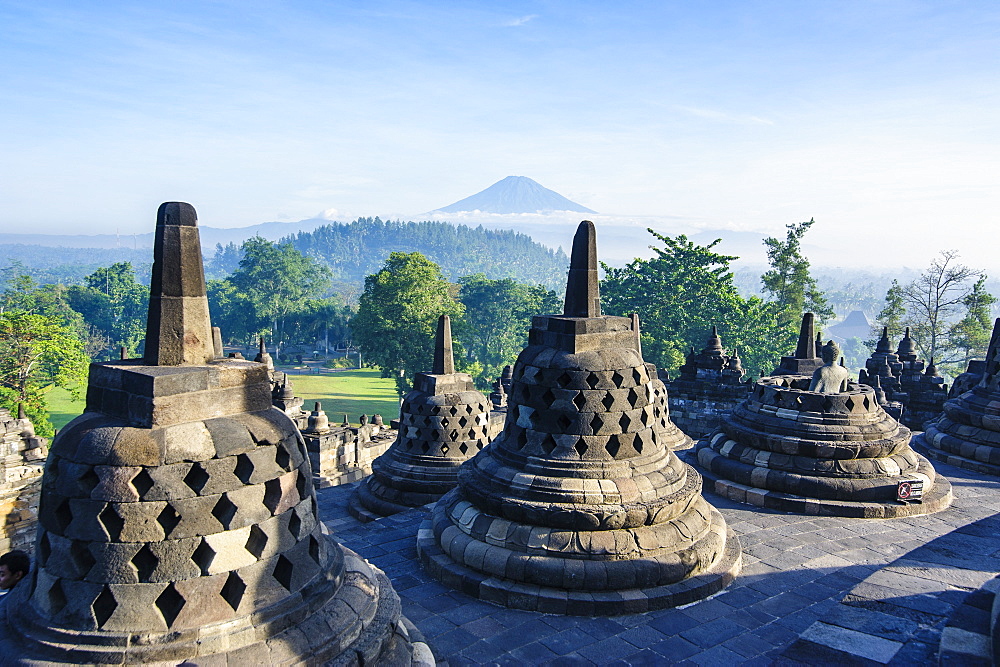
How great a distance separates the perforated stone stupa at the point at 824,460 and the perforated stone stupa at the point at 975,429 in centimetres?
184

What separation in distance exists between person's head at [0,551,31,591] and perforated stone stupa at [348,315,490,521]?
6.17 m

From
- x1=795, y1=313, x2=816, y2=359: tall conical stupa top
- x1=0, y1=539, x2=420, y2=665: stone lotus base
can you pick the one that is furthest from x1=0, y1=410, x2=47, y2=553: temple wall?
x1=795, y1=313, x2=816, y2=359: tall conical stupa top

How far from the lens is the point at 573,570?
19.1 feet

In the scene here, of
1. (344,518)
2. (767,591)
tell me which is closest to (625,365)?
(767,591)

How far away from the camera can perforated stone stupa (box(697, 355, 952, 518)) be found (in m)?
8.39

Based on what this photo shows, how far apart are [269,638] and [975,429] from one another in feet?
40.3

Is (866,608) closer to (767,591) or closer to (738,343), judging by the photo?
(767,591)

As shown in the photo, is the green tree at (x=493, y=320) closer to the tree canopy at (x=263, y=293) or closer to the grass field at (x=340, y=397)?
the grass field at (x=340, y=397)

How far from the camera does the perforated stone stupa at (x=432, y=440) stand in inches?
429

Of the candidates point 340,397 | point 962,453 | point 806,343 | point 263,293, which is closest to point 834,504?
point 962,453

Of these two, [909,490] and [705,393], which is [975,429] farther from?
[705,393]

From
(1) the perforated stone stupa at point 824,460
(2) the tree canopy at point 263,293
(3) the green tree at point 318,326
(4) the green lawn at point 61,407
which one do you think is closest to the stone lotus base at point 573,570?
(1) the perforated stone stupa at point 824,460

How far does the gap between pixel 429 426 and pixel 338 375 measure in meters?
45.5

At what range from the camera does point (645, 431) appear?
667 centimetres
